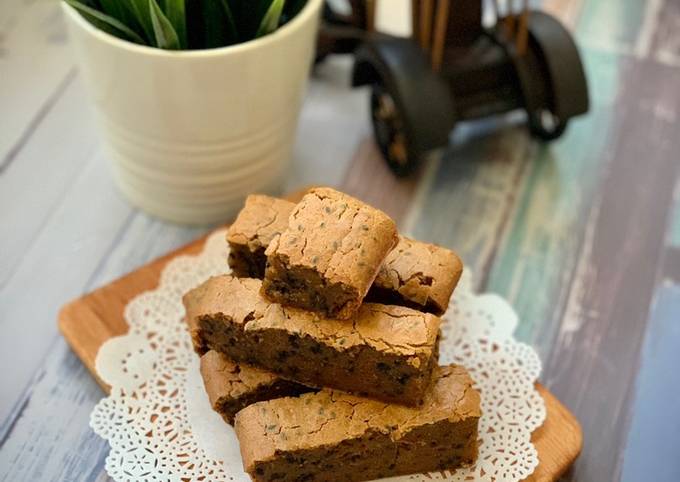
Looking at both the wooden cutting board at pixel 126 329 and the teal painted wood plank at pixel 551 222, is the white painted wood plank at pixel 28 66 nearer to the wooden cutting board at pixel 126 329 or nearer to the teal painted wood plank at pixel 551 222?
the wooden cutting board at pixel 126 329

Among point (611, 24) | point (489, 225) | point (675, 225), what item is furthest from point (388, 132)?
point (611, 24)

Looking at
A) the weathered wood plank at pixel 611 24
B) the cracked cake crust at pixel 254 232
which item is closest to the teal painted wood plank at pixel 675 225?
the weathered wood plank at pixel 611 24

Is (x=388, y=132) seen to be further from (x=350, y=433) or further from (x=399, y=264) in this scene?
(x=350, y=433)

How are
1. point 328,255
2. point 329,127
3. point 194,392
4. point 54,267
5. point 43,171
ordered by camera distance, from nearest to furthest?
point 328,255 → point 194,392 → point 54,267 → point 43,171 → point 329,127

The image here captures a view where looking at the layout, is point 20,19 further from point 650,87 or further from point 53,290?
point 650,87

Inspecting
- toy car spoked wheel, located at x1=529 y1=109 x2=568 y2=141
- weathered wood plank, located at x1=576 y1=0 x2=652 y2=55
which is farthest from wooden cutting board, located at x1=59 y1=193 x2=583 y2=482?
weathered wood plank, located at x1=576 y1=0 x2=652 y2=55

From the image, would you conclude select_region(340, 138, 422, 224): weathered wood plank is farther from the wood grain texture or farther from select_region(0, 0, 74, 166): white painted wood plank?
select_region(0, 0, 74, 166): white painted wood plank

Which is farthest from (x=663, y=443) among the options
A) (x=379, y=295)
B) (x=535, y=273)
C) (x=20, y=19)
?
(x=20, y=19)
